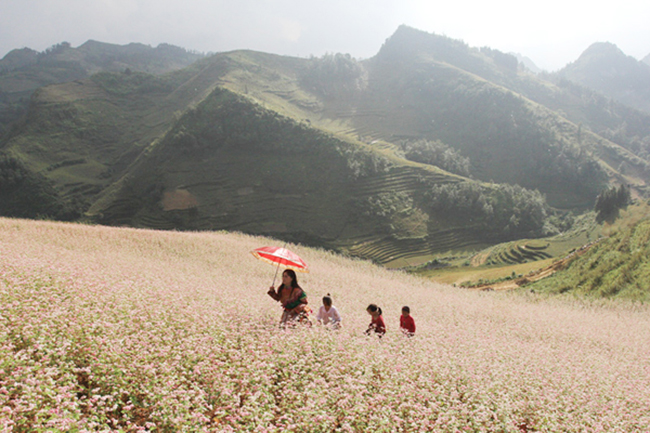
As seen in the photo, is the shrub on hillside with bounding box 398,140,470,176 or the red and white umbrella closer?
the red and white umbrella

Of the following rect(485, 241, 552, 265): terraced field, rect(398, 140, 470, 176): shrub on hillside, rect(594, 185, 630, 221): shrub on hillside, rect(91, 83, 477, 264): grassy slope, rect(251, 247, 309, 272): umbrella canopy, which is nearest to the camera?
rect(251, 247, 309, 272): umbrella canopy

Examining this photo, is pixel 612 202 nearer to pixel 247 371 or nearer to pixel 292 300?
pixel 292 300

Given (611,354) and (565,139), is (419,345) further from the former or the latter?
(565,139)

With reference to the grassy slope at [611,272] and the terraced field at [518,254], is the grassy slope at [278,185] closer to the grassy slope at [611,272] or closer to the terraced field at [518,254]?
the terraced field at [518,254]

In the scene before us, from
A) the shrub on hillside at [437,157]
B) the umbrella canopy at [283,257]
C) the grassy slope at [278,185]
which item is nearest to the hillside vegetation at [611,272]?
the umbrella canopy at [283,257]

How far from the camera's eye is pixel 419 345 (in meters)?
9.64

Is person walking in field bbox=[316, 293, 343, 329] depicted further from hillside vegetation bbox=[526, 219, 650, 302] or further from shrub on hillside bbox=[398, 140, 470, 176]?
shrub on hillside bbox=[398, 140, 470, 176]

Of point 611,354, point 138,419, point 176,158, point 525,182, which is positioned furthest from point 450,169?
point 138,419

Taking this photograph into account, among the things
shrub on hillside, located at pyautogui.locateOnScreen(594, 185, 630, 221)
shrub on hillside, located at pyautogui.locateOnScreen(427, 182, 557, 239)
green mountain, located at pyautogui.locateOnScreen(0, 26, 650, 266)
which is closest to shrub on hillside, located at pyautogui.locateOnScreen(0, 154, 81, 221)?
green mountain, located at pyautogui.locateOnScreen(0, 26, 650, 266)

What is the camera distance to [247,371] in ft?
23.6

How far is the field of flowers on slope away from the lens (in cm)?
575

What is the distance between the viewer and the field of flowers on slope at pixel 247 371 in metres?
5.75

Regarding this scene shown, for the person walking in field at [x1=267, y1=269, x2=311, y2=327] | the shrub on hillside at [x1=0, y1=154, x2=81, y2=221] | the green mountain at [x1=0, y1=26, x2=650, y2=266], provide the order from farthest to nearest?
the shrub on hillside at [x1=0, y1=154, x2=81, y2=221] < the green mountain at [x1=0, y1=26, x2=650, y2=266] < the person walking in field at [x1=267, y1=269, x2=311, y2=327]

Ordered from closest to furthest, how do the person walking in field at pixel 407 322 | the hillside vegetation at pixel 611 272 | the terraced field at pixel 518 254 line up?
the person walking in field at pixel 407 322, the hillside vegetation at pixel 611 272, the terraced field at pixel 518 254
